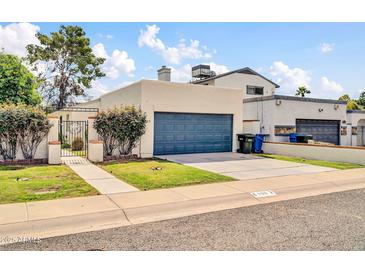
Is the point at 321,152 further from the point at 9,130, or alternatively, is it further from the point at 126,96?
the point at 9,130

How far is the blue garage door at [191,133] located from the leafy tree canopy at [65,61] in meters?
19.5

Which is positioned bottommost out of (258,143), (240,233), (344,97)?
(240,233)

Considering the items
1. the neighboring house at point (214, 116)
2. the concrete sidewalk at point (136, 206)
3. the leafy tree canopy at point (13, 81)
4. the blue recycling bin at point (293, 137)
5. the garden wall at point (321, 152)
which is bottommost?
the concrete sidewalk at point (136, 206)

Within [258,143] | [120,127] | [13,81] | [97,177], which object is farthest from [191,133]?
[13,81]

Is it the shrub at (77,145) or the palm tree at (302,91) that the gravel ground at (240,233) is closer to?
the shrub at (77,145)

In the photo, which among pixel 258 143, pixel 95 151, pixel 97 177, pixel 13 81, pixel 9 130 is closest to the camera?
pixel 97 177

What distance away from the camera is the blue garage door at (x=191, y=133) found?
48.1 feet

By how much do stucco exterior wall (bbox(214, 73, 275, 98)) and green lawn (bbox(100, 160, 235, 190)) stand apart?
18.4 metres

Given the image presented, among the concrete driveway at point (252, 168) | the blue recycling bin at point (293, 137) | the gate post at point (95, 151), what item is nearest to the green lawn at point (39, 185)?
the gate post at point (95, 151)

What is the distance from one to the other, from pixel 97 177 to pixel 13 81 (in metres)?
13.4

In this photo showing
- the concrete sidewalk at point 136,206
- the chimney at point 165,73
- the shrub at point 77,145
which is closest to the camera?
the concrete sidewalk at point 136,206

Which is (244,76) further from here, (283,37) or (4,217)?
(4,217)

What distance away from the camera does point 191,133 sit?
1546cm

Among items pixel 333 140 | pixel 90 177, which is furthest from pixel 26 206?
pixel 333 140
